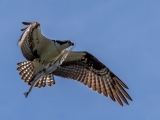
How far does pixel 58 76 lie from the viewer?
20.7 meters

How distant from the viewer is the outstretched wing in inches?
821

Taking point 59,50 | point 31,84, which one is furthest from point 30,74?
point 59,50

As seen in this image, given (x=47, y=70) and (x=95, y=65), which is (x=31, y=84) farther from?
(x=95, y=65)

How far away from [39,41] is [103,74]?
3.23 meters

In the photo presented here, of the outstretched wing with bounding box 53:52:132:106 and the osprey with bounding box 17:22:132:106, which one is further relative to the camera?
the outstretched wing with bounding box 53:52:132:106

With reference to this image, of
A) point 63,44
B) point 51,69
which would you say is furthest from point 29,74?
point 63,44

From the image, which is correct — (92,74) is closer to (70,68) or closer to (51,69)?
(70,68)

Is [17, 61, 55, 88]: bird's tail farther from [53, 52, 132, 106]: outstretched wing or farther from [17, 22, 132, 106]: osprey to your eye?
[53, 52, 132, 106]: outstretched wing

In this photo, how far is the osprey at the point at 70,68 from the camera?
19.6m

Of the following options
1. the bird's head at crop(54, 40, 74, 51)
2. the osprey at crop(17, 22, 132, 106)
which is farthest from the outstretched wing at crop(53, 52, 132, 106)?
the bird's head at crop(54, 40, 74, 51)

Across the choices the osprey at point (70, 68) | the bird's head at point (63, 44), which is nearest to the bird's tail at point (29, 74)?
the osprey at point (70, 68)

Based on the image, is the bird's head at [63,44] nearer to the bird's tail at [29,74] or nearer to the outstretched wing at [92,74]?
the outstretched wing at [92,74]

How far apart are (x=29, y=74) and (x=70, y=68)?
5.13 ft

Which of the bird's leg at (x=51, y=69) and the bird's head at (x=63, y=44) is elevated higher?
the bird's head at (x=63, y=44)
